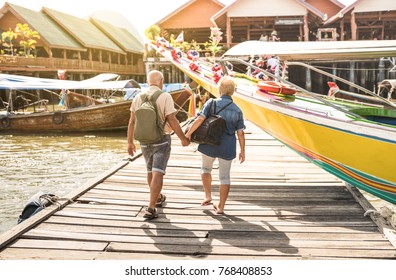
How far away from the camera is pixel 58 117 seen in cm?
1775

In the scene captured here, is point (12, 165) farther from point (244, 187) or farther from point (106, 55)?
point (106, 55)

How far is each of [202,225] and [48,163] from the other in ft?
28.9

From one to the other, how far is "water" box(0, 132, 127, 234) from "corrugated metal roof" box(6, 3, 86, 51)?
A: 1531cm

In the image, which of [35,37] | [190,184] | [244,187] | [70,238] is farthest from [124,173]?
[35,37]

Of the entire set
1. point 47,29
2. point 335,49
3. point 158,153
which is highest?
point 47,29

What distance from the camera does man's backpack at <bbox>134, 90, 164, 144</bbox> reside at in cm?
415

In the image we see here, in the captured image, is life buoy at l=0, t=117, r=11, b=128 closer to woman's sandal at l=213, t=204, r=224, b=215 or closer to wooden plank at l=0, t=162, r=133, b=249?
wooden plank at l=0, t=162, r=133, b=249

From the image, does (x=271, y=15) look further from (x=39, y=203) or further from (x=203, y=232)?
(x=203, y=232)

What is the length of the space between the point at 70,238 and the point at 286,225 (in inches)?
80.2

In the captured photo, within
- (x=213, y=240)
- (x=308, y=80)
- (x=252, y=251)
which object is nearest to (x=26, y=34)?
(x=308, y=80)

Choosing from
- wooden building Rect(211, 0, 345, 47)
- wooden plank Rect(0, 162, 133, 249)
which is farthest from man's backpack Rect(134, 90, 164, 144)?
wooden building Rect(211, 0, 345, 47)

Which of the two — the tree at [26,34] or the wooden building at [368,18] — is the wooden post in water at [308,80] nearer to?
the wooden building at [368,18]

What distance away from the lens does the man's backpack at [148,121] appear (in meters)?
4.15

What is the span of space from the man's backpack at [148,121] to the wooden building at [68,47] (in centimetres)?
2612
